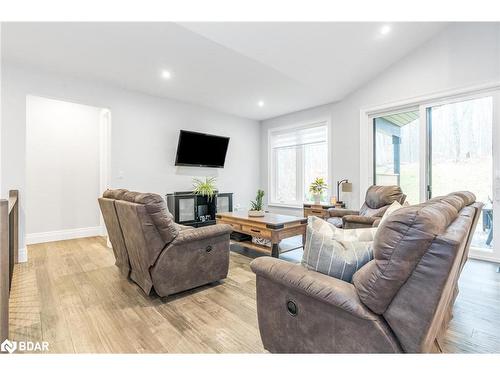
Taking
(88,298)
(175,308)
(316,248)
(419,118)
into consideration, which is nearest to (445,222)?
(316,248)

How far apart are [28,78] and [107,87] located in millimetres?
985

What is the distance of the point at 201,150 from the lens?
5340 millimetres

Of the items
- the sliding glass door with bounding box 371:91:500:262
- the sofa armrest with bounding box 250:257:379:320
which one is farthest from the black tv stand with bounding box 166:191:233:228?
the sofa armrest with bounding box 250:257:379:320

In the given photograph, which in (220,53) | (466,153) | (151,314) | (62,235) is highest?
(220,53)

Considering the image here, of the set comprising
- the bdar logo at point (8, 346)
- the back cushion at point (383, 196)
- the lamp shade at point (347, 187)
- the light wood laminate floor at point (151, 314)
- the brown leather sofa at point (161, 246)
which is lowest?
the light wood laminate floor at point (151, 314)

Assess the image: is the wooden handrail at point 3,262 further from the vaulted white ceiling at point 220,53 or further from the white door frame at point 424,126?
the white door frame at point 424,126

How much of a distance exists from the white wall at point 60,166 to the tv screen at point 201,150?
69.3 inches

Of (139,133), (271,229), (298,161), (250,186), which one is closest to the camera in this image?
(271,229)

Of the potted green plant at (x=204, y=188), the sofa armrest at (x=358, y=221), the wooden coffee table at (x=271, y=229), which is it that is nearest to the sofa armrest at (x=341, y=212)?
the sofa armrest at (x=358, y=221)

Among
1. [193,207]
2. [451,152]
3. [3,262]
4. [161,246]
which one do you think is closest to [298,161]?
[193,207]

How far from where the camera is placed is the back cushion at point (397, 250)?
0.99m

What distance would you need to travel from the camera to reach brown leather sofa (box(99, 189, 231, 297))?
7.09 feet

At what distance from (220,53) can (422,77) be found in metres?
3.06

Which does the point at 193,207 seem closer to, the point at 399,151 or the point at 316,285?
the point at 399,151
